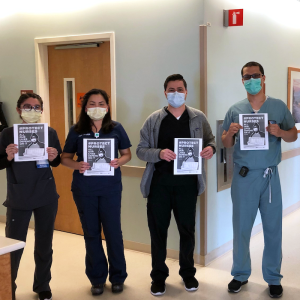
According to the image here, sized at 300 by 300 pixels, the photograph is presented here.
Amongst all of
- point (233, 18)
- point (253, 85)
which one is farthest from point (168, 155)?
point (233, 18)

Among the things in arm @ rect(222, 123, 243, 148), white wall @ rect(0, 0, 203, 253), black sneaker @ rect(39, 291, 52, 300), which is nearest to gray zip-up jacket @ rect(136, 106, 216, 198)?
arm @ rect(222, 123, 243, 148)

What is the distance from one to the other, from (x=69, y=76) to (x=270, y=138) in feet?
7.94

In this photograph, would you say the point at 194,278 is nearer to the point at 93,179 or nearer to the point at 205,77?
the point at 93,179

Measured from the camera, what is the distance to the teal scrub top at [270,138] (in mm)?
2936

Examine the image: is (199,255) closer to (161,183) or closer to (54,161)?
(161,183)

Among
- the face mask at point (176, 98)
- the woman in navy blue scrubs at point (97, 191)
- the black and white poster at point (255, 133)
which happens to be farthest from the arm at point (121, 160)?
the black and white poster at point (255, 133)

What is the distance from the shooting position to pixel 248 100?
3.03 metres

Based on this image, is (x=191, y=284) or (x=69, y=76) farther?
(x=69, y=76)

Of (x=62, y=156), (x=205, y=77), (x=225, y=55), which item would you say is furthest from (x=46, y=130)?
(x=225, y=55)

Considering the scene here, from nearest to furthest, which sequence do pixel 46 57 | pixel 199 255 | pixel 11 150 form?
pixel 11 150
pixel 199 255
pixel 46 57

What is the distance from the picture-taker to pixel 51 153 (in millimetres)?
2822

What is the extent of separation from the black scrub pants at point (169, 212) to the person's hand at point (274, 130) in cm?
68

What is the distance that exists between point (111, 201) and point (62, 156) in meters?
0.53

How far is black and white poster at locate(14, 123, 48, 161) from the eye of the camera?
109 inches
